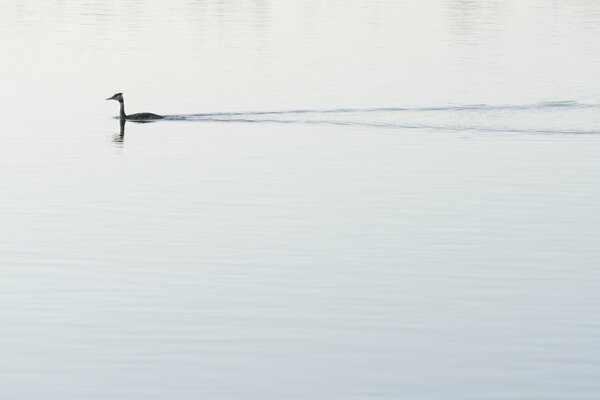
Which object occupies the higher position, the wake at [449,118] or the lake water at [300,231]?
Answer: the wake at [449,118]

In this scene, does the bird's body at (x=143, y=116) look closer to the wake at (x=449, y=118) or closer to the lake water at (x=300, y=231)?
the lake water at (x=300, y=231)

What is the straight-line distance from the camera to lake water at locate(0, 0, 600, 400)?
67.1ft

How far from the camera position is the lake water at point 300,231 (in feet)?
67.1

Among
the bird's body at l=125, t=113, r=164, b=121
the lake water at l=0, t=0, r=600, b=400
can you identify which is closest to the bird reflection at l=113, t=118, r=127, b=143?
the lake water at l=0, t=0, r=600, b=400

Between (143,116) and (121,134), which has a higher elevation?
(143,116)

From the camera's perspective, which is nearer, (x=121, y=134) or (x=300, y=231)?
(x=300, y=231)

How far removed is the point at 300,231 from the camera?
30.0m

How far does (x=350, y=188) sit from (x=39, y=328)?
1408cm

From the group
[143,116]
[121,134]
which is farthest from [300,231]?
[143,116]

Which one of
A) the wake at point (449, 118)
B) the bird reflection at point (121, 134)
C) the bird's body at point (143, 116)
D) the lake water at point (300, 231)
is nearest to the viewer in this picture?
the lake water at point (300, 231)

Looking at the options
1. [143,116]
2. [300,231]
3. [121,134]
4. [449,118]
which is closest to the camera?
[300,231]

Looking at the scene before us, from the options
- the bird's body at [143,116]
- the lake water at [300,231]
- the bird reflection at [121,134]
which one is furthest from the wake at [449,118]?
the bird reflection at [121,134]

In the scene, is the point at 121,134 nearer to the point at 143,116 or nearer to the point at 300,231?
the point at 143,116

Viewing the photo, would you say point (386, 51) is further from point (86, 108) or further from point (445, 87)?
point (86, 108)
